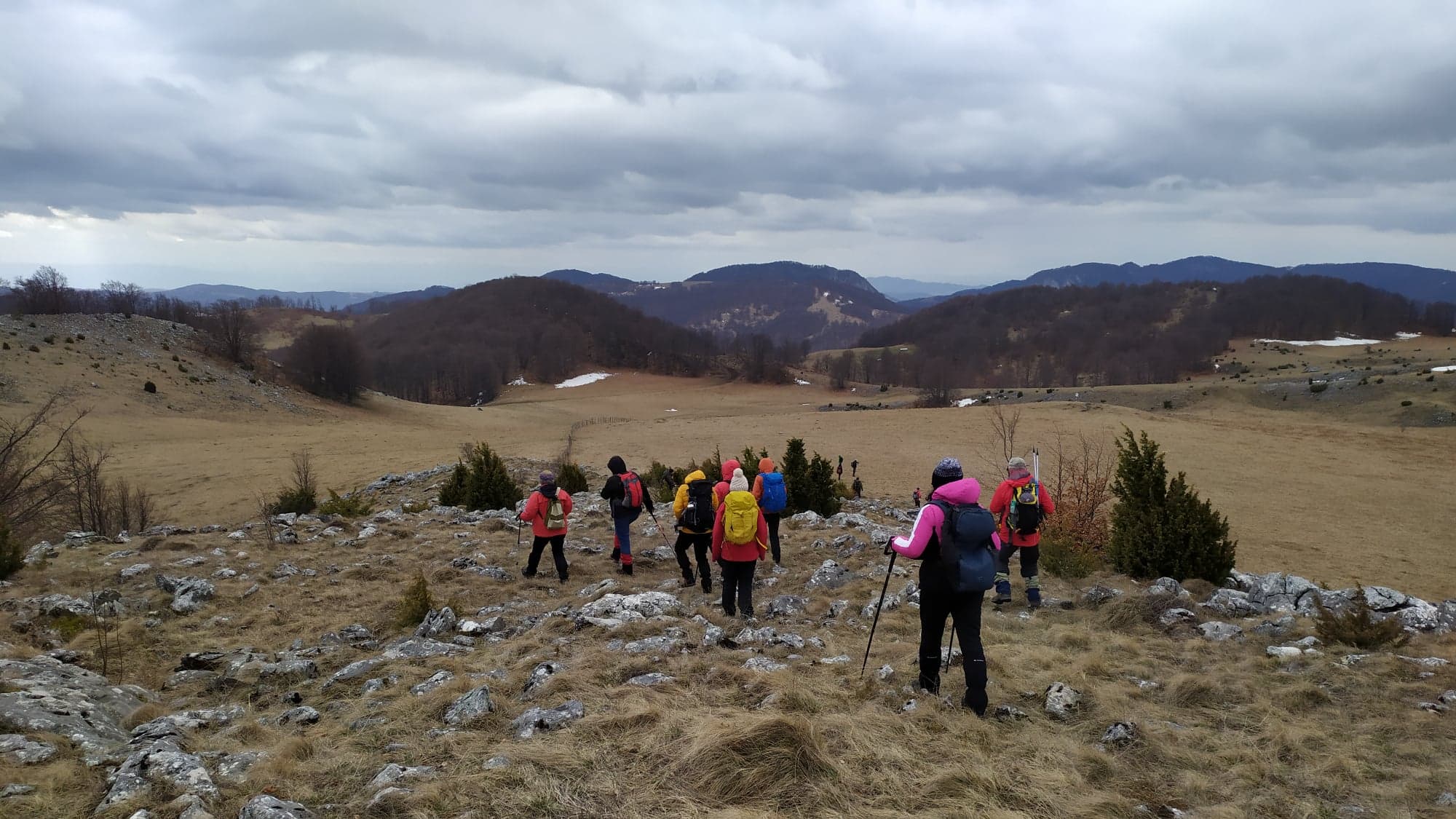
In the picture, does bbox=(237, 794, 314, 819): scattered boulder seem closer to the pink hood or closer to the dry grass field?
the dry grass field

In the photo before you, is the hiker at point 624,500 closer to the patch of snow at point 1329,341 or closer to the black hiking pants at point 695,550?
the black hiking pants at point 695,550

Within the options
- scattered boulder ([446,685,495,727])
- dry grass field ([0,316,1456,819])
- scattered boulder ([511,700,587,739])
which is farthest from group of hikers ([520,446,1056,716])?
scattered boulder ([446,685,495,727])

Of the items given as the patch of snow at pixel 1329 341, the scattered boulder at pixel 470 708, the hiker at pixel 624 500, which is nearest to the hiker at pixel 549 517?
the hiker at pixel 624 500

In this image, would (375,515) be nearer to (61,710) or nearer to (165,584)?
(165,584)

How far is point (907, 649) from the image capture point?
6.46 metres

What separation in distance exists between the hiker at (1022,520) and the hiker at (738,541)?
109 inches

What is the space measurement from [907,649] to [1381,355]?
366ft

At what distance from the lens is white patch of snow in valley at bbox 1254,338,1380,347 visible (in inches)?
4574

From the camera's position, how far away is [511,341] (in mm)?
128375

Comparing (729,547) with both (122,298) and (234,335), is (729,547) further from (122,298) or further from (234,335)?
(122,298)

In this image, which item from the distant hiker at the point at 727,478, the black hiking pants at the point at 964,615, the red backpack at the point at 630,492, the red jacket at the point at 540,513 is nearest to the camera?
the black hiking pants at the point at 964,615

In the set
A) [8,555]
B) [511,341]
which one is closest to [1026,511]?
[8,555]

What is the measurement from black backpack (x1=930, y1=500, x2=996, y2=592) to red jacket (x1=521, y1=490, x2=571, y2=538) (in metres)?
5.70

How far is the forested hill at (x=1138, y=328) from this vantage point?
11581cm
